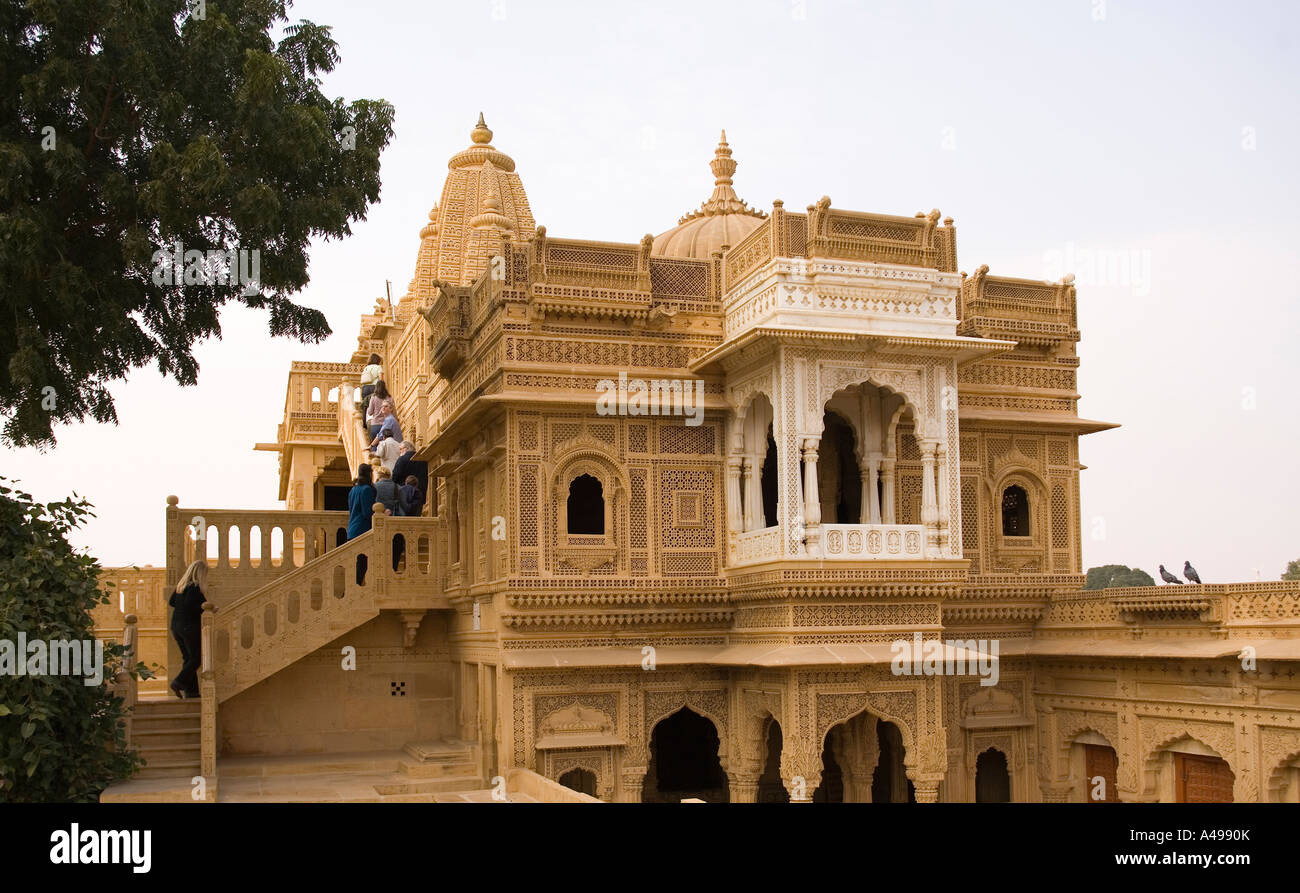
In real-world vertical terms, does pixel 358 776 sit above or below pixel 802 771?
below

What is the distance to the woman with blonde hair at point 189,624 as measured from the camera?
16.2 meters

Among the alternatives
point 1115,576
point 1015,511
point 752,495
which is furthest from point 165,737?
point 1115,576

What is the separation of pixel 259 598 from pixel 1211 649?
10.9 m

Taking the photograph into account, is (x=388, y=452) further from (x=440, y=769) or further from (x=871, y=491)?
(x=871, y=491)

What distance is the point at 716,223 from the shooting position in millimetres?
18469

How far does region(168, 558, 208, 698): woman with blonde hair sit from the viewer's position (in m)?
16.2

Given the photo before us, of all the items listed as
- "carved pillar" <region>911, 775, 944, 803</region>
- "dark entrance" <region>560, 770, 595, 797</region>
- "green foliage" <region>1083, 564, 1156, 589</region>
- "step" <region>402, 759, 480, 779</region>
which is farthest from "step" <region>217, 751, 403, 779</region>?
"green foliage" <region>1083, 564, 1156, 589</region>

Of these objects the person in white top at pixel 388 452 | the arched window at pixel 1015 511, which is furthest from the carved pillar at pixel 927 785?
the person in white top at pixel 388 452

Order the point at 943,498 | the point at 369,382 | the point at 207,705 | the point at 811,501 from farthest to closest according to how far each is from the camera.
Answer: the point at 369,382 → the point at 943,498 → the point at 811,501 → the point at 207,705

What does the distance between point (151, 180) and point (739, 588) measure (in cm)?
784

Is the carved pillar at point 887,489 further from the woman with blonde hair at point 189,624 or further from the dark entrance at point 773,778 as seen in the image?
A: the woman with blonde hair at point 189,624

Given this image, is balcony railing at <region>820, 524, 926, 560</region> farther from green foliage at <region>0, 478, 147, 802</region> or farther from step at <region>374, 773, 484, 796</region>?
green foliage at <region>0, 478, 147, 802</region>
